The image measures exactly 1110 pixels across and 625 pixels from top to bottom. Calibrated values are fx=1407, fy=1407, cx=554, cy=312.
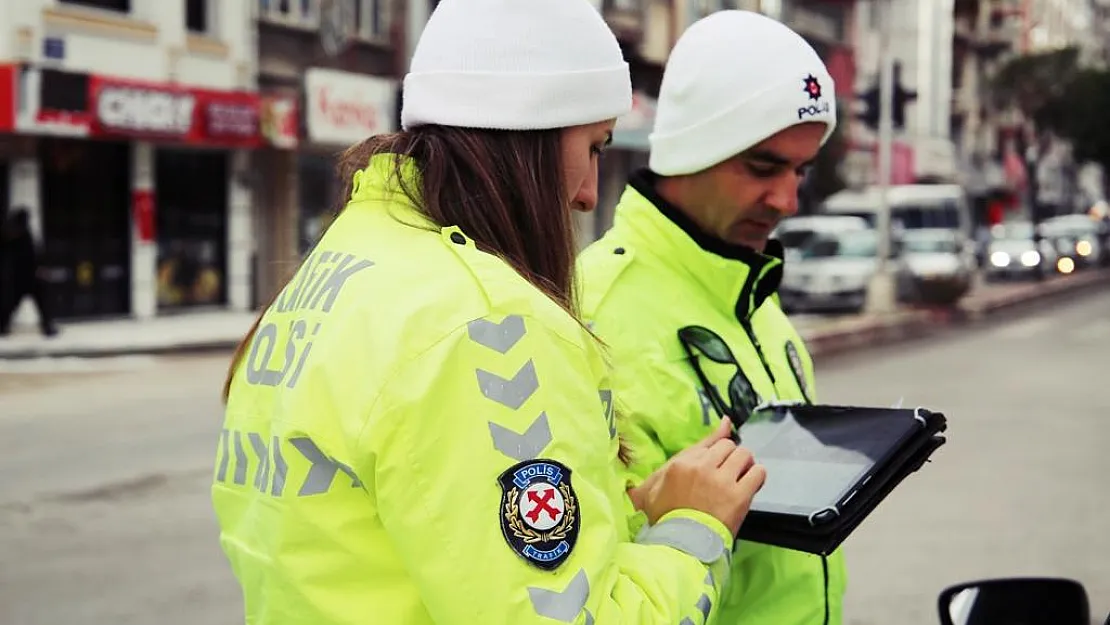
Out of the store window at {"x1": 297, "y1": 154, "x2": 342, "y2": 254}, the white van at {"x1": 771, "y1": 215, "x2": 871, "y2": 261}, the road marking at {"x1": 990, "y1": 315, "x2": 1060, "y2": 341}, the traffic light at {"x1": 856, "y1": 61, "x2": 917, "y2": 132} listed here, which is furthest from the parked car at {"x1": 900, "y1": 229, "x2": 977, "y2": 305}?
the store window at {"x1": 297, "y1": 154, "x2": 342, "y2": 254}

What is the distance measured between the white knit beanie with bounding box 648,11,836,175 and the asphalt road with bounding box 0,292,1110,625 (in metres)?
2.49

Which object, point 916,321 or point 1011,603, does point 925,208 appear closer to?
point 916,321

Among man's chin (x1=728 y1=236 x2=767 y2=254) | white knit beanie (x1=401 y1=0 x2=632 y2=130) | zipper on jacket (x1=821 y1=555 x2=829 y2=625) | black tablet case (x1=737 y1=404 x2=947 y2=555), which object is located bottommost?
zipper on jacket (x1=821 y1=555 x2=829 y2=625)

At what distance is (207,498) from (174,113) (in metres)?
13.4

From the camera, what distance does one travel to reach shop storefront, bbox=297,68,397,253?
74.2ft

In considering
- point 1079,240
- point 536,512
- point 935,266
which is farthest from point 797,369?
point 1079,240

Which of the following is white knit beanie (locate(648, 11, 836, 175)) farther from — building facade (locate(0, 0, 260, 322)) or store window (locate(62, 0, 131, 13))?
store window (locate(62, 0, 131, 13))

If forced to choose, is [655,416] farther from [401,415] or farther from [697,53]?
[401,415]

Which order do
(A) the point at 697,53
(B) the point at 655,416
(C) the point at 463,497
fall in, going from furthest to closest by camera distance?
(A) the point at 697,53
(B) the point at 655,416
(C) the point at 463,497

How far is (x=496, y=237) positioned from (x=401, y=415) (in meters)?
0.29

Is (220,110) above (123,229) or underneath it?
above

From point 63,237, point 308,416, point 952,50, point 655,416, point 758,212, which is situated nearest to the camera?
point 308,416

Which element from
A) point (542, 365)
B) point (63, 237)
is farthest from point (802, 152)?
point (63, 237)

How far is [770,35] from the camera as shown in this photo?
245 cm
